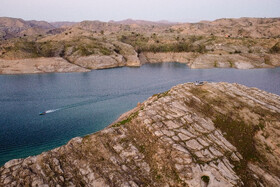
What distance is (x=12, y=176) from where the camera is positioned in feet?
61.3

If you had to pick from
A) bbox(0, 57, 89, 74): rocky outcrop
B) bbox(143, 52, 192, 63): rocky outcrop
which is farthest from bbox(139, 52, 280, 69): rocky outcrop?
bbox(0, 57, 89, 74): rocky outcrop

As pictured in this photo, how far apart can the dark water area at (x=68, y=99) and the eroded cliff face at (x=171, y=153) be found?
14.3 metres

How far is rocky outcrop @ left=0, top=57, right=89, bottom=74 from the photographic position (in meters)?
94.7

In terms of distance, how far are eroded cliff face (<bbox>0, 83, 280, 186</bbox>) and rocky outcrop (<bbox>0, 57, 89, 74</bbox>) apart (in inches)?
3197

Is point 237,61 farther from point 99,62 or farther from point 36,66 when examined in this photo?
point 36,66

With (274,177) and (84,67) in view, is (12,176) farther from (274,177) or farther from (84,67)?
(84,67)

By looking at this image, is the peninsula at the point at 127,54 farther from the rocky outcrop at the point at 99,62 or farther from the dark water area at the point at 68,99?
the dark water area at the point at 68,99

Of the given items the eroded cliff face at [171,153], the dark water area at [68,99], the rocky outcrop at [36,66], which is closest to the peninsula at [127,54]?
the rocky outcrop at [36,66]

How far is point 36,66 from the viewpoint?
9844 cm

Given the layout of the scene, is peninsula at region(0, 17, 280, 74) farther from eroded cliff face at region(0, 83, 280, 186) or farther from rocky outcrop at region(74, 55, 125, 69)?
eroded cliff face at region(0, 83, 280, 186)

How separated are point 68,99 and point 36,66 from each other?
5548cm

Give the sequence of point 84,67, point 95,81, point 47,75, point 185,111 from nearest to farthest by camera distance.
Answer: point 185,111 → point 95,81 → point 47,75 → point 84,67

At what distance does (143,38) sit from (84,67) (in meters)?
74.8

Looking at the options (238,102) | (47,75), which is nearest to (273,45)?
(238,102)
